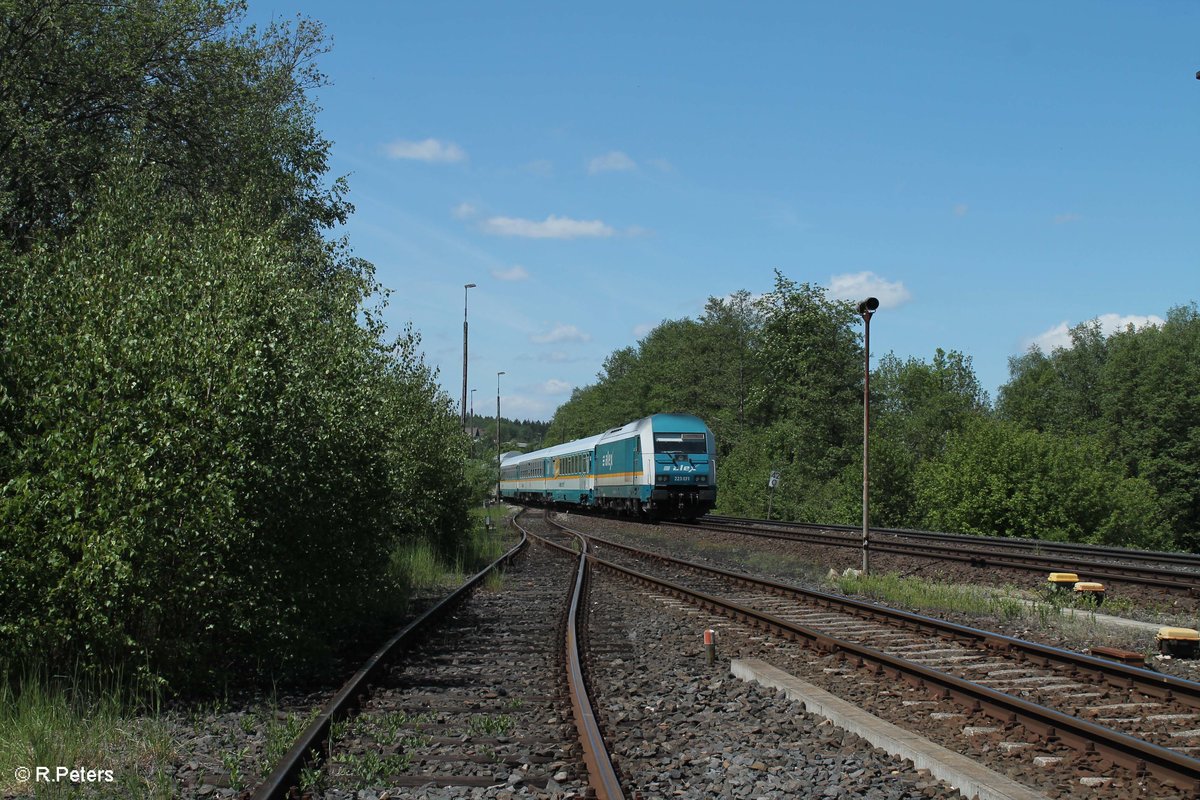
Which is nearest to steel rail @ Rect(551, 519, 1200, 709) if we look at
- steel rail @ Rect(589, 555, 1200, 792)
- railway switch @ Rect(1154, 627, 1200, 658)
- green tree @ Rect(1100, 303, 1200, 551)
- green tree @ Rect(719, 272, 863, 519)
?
railway switch @ Rect(1154, 627, 1200, 658)

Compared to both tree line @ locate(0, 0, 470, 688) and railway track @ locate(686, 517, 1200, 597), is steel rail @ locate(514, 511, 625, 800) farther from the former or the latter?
railway track @ locate(686, 517, 1200, 597)

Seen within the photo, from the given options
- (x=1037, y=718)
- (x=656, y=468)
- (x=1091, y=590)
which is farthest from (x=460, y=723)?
(x=656, y=468)

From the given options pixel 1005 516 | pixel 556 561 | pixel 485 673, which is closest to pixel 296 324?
pixel 485 673

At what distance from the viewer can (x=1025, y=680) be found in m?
8.28

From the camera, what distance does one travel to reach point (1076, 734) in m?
6.22

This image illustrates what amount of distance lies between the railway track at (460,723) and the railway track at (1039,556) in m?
8.84

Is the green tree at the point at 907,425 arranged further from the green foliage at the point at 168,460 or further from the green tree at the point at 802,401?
the green foliage at the point at 168,460

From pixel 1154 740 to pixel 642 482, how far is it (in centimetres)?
2765

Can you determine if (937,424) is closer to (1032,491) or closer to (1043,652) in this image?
(1032,491)

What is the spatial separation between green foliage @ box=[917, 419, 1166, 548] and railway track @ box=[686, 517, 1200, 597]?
9.63ft

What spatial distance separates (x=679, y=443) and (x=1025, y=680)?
25279 mm

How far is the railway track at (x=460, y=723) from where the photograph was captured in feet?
18.2

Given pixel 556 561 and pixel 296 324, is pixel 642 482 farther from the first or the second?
pixel 296 324

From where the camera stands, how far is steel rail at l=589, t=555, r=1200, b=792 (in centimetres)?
548
